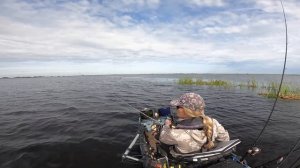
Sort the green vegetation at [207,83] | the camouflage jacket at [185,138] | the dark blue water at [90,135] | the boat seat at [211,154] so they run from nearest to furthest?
the boat seat at [211,154]
the camouflage jacket at [185,138]
the dark blue water at [90,135]
the green vegetation at [207,83]

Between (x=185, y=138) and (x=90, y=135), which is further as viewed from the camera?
(x=90, y=135)

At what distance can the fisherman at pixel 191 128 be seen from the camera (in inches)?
194

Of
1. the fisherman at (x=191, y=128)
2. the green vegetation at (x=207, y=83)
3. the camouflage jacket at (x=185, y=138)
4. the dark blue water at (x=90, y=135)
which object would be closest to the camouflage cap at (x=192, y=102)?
the fisherman at (x=191, y=128)

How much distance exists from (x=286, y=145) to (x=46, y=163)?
411 inches

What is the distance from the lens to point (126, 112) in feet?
54.7

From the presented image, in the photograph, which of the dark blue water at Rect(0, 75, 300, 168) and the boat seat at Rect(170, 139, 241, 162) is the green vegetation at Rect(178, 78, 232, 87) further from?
the boat seat at Rect(170, 139, 241, 162)

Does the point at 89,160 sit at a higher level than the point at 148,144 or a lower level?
lower

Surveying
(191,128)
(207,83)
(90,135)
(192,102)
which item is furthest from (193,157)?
(207,83)

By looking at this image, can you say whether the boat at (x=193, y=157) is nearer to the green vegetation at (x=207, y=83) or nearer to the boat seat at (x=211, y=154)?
the boat seat at (x=211, y=154)

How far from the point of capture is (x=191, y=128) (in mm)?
4922

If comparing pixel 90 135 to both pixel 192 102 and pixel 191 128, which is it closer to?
pixel 191 128

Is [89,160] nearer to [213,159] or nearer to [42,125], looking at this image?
[213,159]

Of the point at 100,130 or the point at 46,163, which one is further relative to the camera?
the point at 100,130

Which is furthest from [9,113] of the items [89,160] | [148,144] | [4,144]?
[148,144]
